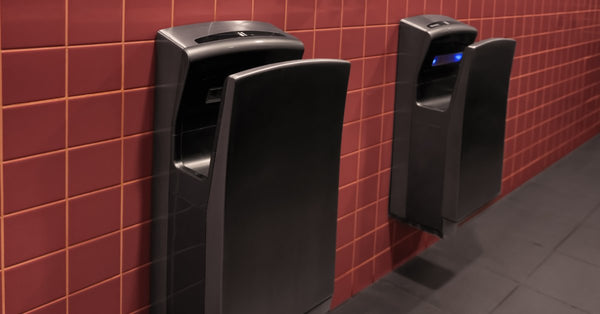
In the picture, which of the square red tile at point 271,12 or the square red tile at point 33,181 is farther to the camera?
the square red tile at point 271,12

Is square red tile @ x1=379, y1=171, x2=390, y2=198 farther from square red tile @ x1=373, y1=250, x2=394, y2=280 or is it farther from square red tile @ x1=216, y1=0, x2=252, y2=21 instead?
square red tile @ x1=216, y1=0, x2=252, y2=21

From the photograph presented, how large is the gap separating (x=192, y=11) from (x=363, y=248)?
1.32m

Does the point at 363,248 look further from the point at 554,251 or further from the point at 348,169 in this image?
the point at 554,251

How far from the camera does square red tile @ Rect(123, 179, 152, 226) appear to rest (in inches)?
62.4

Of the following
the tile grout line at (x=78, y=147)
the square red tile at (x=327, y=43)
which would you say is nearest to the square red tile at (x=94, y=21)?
the tile grout line at (x=78, y=147)

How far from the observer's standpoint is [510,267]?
2885 millimetres

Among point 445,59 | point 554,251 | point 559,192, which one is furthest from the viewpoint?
point 559,192

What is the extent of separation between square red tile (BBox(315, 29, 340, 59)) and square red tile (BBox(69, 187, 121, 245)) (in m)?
0.85

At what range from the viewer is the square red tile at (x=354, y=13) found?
2170 millimetres

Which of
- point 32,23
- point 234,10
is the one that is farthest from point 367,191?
point 32,23

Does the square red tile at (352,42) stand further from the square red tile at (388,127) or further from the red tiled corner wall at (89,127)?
the square red tile at (388,127)

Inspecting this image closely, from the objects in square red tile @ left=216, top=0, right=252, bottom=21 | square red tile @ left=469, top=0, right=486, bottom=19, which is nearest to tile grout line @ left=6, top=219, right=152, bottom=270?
square red tile @ left=216, top=0, right=252, bottom=21

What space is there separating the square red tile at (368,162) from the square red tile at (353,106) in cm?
16

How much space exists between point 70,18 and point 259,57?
452mm
